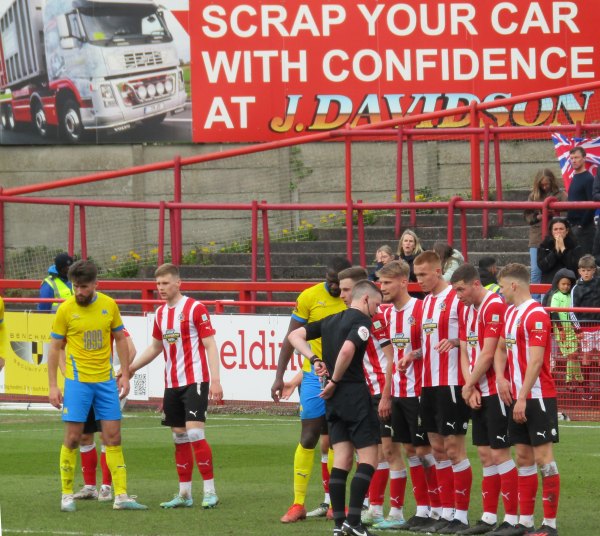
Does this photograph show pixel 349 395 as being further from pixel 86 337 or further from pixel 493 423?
pixel 86 337

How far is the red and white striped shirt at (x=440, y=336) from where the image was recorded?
10500 mm

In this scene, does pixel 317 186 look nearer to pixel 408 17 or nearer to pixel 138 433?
pixel 408 17

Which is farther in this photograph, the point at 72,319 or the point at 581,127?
the point at 581,127

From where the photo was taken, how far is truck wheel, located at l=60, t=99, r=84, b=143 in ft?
88.3

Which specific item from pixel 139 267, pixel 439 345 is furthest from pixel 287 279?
pixel 439 345

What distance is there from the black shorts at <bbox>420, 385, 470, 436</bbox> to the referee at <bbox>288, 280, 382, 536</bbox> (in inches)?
24.5

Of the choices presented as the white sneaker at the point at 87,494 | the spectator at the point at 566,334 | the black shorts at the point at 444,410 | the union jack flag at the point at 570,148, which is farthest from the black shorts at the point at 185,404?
the union jack flag at the point at 570,148

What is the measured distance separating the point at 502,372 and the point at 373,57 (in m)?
16.9

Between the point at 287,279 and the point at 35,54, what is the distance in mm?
8005

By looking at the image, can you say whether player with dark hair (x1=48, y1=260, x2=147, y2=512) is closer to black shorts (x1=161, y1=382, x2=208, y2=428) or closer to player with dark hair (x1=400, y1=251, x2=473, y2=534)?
black shorts (x1=161, y1=382, x2=208, y2=428)

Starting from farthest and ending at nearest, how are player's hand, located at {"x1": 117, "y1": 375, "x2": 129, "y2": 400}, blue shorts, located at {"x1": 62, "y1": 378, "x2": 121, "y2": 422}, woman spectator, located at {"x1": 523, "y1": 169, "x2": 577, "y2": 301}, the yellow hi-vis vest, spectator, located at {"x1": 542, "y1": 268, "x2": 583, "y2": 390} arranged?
woman spectator, located at {"x1": 523, "y1": 169, "x2": 577, "y2": 301}, the yellow hi-vis vest, spectator, located at {"x1": 542, "y1": 268, "x2": 583, "y2": 390}, player's hand, located at {"x1": 117, "y1": 375, "x2": 129, "y2": 400}, blue shorts, located at {"x1": 62, "y1": 378, "x2": 121, "y2": 422}

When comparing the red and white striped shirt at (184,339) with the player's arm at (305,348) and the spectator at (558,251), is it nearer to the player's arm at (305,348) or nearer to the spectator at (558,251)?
the player's arm at (305,348)

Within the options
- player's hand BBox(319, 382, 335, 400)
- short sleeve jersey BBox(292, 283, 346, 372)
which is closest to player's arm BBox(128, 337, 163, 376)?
short sleeve jersey BBox(292, 283, 346, 372)

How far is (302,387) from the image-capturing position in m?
11.2
